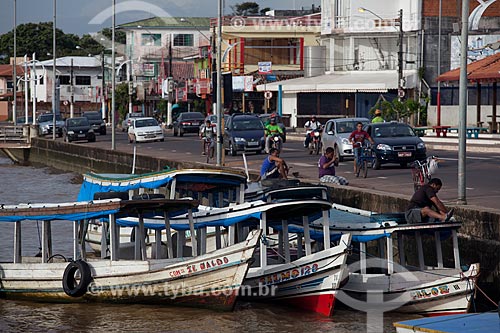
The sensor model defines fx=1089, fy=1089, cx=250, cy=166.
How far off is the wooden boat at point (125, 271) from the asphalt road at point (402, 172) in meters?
5.79

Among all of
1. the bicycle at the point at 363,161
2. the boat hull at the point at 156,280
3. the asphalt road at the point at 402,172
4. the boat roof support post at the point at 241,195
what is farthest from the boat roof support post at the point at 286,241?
the bicycle at the point at 363,161

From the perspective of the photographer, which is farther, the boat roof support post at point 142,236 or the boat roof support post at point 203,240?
the boat roof support post at point 203,240

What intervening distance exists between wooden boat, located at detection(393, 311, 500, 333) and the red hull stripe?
5.22m

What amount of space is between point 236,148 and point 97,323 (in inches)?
965

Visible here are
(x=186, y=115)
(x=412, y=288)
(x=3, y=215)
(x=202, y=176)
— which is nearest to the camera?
(x=412, y=288)

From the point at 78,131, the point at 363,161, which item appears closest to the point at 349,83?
the point at 78,131

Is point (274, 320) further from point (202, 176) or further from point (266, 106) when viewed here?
point (266, 106)

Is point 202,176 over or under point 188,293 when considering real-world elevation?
over

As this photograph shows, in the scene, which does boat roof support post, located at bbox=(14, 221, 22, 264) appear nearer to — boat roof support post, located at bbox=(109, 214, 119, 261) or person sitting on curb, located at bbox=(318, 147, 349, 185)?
boat roof support post, located at bbox=(109, 214, 119, 261)

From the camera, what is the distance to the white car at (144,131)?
189 ft

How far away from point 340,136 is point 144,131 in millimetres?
22341

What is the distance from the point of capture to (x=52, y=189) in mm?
44562

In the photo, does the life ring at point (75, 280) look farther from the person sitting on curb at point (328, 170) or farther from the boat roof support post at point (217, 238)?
the person sitting on curb at point (328, 170)

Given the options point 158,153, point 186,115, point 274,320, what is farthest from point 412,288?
point 186,115
